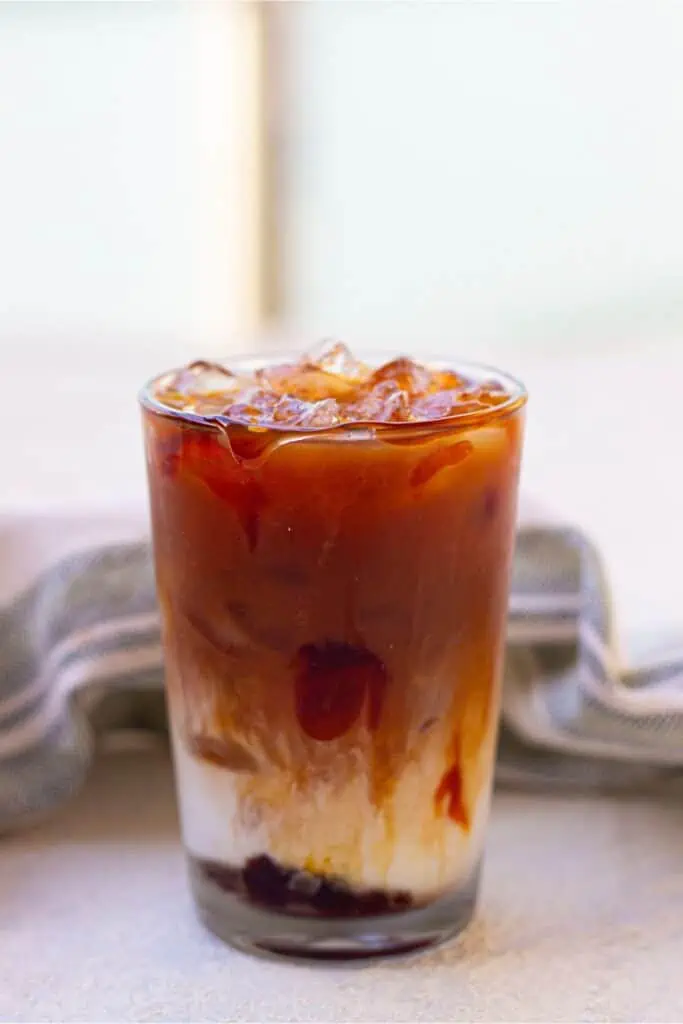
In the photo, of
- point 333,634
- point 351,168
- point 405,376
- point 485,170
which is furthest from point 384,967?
point 351,168

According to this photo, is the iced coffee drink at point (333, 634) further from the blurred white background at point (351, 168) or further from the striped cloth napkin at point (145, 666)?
the blurred white background at point (351, 168)

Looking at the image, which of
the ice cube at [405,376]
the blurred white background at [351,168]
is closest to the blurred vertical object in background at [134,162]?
the blurred white background at [351,168]

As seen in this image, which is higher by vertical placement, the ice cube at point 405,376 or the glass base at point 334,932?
the ice cube at point 405,376

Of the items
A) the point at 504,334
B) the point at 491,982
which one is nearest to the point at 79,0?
the point at 504,334

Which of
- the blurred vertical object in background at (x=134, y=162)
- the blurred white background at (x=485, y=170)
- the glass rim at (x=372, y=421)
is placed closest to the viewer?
the glass rim at (x=372, y=421)

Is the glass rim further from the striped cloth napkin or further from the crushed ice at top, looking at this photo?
the striped cloth napkin

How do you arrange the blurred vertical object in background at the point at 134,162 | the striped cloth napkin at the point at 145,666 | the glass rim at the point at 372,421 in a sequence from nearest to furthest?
the glass rim at the point at 372,421 < the striped cloth napkin at the point at 145,666 < the blurred vertical object in background at the point at 134,162

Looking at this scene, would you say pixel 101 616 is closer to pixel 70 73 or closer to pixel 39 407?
pixel 39 407

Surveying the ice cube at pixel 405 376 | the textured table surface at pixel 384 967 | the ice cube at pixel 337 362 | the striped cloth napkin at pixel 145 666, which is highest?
the ice cube at pixel 405 376

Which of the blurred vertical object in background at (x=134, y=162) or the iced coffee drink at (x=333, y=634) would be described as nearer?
the iced coffee drink at (x=333, y=634)
